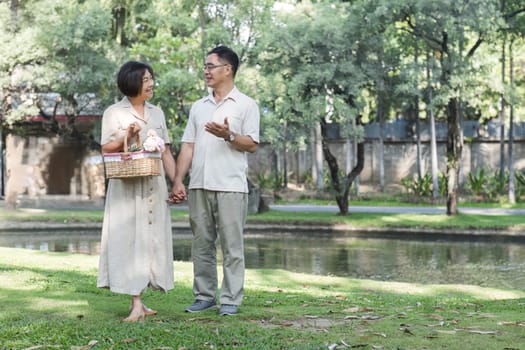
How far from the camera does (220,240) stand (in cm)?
576

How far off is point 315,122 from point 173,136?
393cm

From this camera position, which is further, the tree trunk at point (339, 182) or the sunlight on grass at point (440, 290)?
the tree trunk at point (339, 182)

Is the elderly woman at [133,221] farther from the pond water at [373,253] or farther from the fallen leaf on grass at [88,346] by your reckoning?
the pond water at [373,253]

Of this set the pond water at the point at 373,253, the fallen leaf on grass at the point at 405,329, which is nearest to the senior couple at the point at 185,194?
the fallen leaf on grass at the point at 405,329

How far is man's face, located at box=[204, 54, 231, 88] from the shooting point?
5707 millimetres

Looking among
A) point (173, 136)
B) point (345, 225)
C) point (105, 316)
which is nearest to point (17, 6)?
point (173, 136)

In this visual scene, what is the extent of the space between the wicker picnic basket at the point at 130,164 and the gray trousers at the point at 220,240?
0.56 m

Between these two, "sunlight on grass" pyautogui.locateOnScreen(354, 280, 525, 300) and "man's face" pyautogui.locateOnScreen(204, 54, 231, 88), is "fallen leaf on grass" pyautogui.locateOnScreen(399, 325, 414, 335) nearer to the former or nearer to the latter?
"man's face" pyautogui.locateOnScreen(204, 54, 231, 88)

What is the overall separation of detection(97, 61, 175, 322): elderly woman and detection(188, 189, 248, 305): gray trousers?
0.84ft

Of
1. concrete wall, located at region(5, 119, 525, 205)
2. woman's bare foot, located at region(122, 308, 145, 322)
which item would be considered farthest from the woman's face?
concrete wall, located at region(5, 119, 525, 205)

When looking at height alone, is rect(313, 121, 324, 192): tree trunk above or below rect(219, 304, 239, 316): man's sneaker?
above

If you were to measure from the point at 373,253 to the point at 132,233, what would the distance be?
35.8ft

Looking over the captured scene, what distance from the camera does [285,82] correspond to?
20688mm

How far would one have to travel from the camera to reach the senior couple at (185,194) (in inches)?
216
